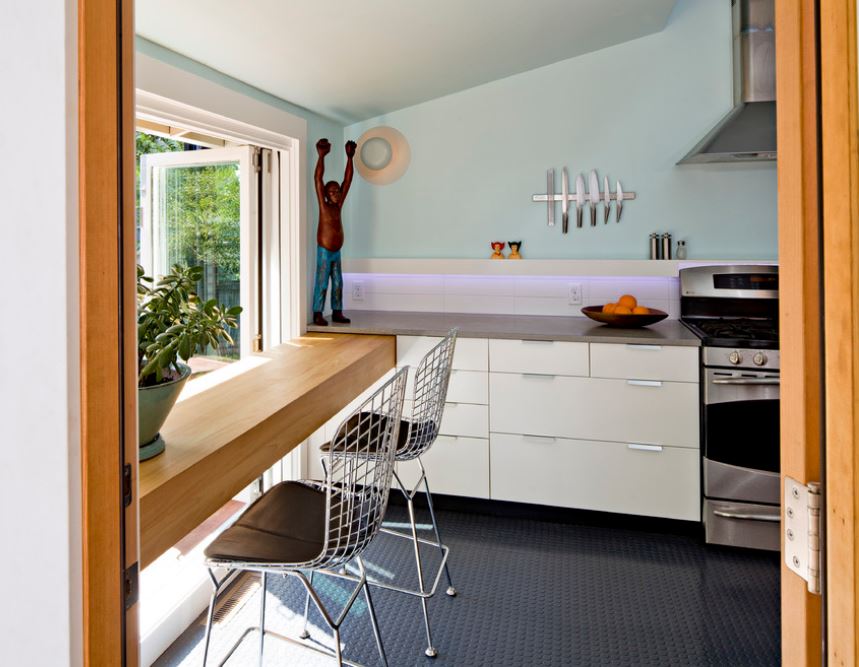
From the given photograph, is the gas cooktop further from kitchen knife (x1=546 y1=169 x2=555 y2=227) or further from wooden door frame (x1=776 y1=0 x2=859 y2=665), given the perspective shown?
wooden door frame (x1=776 y1=0 x2=859 y2=665)

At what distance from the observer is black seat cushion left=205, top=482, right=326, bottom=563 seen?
1.53 meters

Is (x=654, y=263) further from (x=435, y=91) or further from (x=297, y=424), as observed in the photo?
(x=297, y=424)

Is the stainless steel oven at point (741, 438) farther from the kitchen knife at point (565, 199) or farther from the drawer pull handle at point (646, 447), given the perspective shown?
the kitchen knife at point (565, 199)

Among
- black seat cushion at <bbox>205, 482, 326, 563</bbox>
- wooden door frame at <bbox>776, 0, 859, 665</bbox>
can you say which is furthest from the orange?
wooden door frame at <bbox>776, 0, 859, 665</bbox>

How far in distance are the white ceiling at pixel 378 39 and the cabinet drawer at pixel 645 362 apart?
150cm

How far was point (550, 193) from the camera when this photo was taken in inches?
140

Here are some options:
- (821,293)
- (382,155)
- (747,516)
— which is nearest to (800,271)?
(821,293)

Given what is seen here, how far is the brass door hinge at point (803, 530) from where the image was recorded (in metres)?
0.58

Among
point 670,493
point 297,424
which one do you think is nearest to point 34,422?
point 297,424

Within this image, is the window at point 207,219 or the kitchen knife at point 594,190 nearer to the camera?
the window at point 207,219

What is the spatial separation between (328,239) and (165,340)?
6.28 feet

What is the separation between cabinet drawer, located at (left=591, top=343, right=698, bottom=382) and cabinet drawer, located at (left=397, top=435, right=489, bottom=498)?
2.16ft

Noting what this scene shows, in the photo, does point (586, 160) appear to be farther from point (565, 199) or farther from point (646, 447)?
point (646, 447)

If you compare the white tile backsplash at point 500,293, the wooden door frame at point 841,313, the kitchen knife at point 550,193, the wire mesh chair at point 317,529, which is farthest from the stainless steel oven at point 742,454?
the wooden door frame at point 841,313
